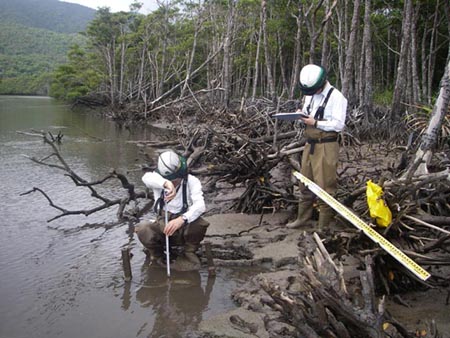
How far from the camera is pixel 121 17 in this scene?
4016 centimetres

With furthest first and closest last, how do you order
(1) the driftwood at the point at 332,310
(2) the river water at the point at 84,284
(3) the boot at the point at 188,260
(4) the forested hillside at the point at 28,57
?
(4) the forested hillside at the point at 28,57 < (3) the boot at the point at 188,260 < (2) the river water at the point at 84,284 < (1) the driftwood at the point at 332,310

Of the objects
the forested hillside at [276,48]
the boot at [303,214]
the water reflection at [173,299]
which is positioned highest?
the forested hillside at [276,48]

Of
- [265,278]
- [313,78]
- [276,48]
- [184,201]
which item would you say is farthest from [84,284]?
[276,48]

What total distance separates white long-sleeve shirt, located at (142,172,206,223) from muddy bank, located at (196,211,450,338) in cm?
73

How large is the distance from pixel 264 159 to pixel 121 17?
37.1 m

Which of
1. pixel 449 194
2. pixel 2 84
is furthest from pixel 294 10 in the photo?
pixel 2 84

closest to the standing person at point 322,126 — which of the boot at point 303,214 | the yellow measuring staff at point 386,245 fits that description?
the boot at point 303,214

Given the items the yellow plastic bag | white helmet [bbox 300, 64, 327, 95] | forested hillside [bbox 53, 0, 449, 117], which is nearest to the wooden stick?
the yellow plastic bag

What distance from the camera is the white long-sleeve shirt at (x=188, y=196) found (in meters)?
4.54

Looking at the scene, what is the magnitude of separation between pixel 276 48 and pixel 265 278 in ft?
91.8

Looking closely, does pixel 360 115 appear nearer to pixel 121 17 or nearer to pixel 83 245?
pixel 83 245

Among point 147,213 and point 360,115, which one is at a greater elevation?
point 360,115

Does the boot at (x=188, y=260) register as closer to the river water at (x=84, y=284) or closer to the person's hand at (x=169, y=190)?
the river water at (x=84, y=284)

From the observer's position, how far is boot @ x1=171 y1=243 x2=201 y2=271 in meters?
4.88
